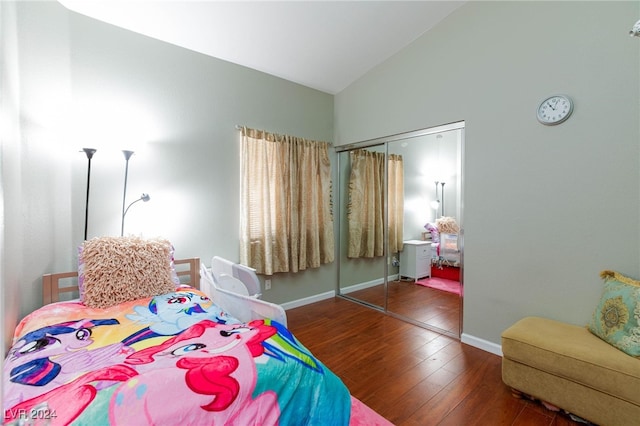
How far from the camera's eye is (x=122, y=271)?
1.87 metres

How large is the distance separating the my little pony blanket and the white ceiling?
2.35m

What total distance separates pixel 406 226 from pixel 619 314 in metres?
1.82

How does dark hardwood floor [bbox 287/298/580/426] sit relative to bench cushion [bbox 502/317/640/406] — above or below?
below

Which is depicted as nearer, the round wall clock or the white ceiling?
the round wall clock

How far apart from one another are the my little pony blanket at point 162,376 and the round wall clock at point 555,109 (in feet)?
7.90

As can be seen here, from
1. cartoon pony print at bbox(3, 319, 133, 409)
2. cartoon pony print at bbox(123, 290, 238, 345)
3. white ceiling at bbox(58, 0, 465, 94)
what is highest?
white ceiling at bbox(58, 0, 465, 94)

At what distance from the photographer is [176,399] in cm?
85

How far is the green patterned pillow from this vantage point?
62.0 inches

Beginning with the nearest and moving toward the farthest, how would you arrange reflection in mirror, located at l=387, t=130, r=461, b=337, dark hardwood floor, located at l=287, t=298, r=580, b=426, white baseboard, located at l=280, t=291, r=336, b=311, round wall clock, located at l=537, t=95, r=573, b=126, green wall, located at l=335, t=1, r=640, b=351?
1. dark hardwood floor, located at l=287, t=298, r=580, b=426
2. green wall, located at l=335, t=1, r=640, b=351
3. round wall clock, located at l=537, t=95, r=573, b=126
4. reflection in mirror, located at l=387, t=130, r=461, b=337
5. white baseboard, located at l=280, t=291, r=336, b=311

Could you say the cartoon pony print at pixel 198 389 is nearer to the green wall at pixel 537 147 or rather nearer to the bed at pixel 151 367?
the bed at pixel 151 367

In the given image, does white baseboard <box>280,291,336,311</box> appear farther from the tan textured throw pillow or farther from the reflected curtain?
the tan textured throw pillow

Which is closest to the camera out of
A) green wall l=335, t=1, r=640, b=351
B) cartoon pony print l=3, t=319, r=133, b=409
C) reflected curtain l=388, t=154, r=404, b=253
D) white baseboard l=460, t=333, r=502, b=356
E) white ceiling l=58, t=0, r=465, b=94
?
cartoon pony print l=3, t=319, r=133, b=409

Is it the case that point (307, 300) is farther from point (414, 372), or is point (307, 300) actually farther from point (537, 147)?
point (537, 147)

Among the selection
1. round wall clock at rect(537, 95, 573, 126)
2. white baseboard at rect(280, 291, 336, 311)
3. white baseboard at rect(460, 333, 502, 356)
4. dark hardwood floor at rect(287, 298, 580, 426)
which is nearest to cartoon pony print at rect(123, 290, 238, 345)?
dark hardwood floor at rect(287, 298, 580, 426)
